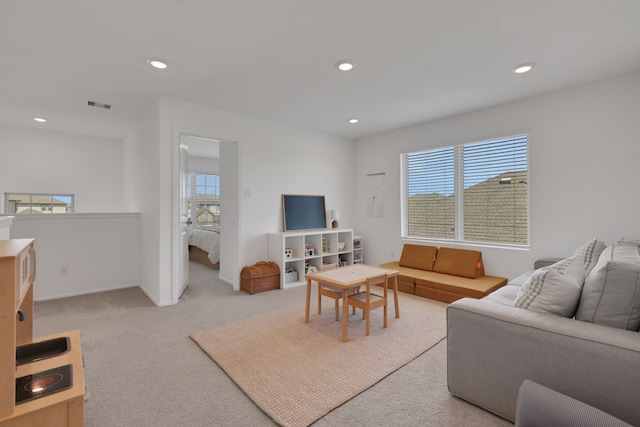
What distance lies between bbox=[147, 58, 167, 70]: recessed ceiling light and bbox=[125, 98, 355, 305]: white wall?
2.84ft

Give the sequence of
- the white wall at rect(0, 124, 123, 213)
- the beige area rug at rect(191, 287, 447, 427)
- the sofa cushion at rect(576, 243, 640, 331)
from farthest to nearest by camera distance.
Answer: the white wall at rect(0, 124, 123, 213)
the beige area rug at rect(191, 287, 447, 427)
the sofa cushion at rect(576, 243, 640, 331)

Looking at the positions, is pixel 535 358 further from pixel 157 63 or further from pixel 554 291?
pixel 157 63

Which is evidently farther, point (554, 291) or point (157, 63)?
point (157, 63)

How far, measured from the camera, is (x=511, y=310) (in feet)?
5.43

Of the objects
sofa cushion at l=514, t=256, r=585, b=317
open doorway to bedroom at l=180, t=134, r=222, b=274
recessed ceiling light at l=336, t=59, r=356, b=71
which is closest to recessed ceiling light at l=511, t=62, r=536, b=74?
recessed ceiling light at l=336, t=59, r=356, b=71

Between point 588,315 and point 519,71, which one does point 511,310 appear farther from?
point 519,71

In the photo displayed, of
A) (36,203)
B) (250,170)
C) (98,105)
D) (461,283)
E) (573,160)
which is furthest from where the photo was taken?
(36,203)

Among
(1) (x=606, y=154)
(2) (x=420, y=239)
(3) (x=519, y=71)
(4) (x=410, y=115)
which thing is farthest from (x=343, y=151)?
(1) (x=606, y=154)

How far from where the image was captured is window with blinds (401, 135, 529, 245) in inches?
148

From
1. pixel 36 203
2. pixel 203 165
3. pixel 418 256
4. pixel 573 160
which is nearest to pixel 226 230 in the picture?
pixel 418 256

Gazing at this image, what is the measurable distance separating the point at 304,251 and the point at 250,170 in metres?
1.46

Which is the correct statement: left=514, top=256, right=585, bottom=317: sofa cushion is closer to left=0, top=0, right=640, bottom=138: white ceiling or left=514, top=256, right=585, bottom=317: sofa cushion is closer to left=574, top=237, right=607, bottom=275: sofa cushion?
left=574, top=237, right=607, bottom=275: sofa cushion

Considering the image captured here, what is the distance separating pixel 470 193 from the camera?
421 centimetres

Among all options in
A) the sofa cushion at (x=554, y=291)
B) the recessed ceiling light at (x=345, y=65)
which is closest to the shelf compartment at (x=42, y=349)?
the sofa cushion at (x=554, y=291)
